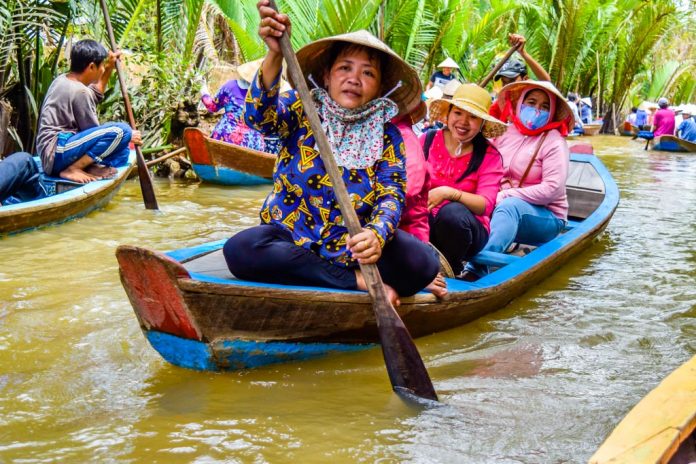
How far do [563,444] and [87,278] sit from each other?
3.02 meters

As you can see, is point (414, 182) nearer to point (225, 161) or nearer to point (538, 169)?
point (538, 169)

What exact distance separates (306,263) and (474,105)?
1.52 metres

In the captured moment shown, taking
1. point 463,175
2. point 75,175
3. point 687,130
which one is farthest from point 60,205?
point 687,130

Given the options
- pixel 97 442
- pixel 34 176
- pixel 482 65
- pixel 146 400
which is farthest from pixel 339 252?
pixel 482 65

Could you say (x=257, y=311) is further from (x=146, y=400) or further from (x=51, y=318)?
(x=51, y=318)

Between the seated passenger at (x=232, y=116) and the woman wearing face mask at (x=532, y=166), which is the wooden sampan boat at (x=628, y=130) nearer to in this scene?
the seated passenger at (x=232, y=116)

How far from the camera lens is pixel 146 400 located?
2.72 meters

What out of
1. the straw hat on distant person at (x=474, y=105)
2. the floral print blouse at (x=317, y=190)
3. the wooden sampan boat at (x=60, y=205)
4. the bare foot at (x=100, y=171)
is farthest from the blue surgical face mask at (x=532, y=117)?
the bare foot at (x=100, y=171)

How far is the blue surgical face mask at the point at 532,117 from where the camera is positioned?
4727 mm

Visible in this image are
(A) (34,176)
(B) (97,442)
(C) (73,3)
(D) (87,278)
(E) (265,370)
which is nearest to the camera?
(B) (97,442)

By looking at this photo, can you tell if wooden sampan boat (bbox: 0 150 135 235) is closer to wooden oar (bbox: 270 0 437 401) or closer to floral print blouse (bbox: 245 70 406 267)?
floral print blouse (bbox: 245 70 406 267)

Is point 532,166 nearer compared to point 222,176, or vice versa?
point 532,166

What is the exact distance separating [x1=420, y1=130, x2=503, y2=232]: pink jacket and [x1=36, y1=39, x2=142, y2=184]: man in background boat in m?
3.15

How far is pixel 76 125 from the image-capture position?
6.11m
